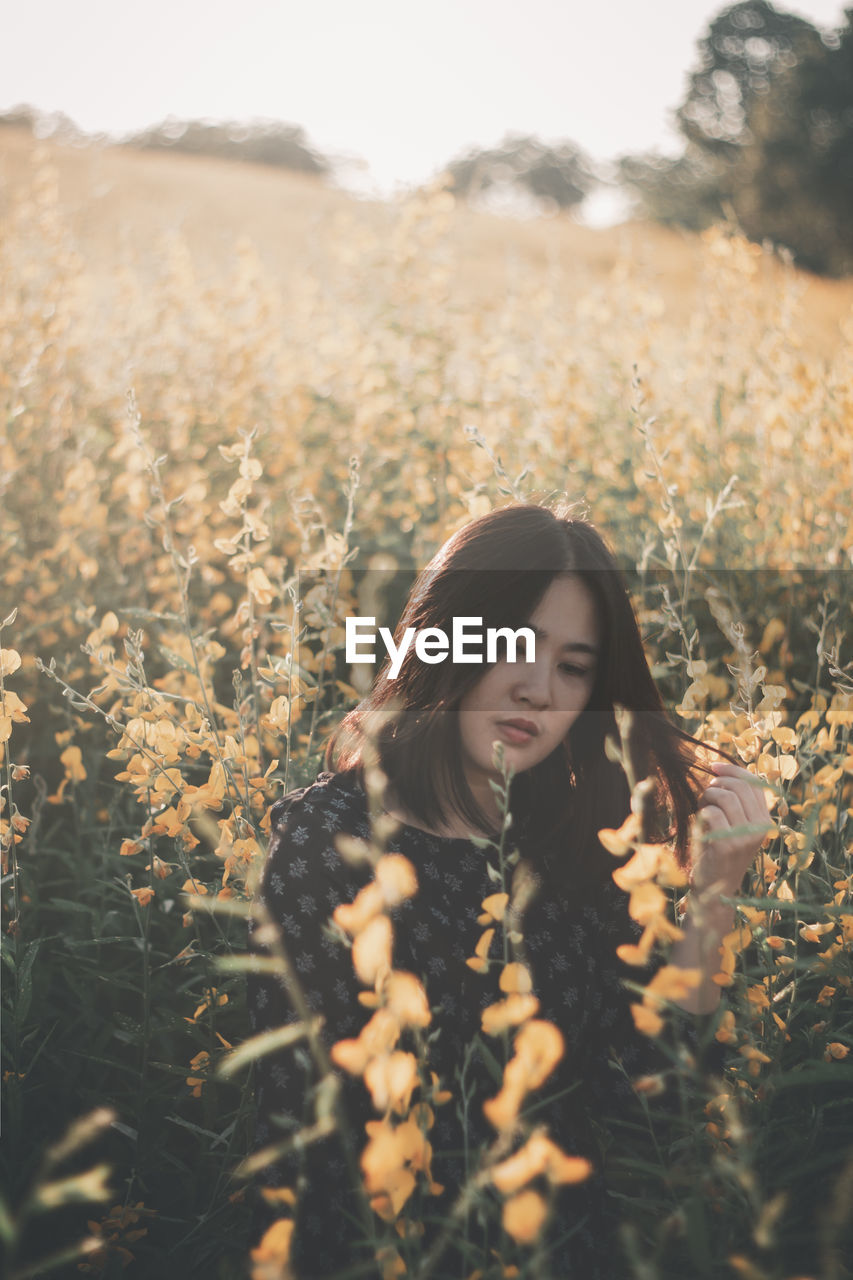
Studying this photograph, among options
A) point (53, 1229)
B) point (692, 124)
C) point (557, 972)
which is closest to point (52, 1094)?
point (53, 1229)

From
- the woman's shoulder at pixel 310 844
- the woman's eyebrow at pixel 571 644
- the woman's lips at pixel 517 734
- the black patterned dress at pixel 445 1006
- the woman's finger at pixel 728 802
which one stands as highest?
the woman's eyebrow at pixel 571 644

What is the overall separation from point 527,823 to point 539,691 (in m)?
0.33

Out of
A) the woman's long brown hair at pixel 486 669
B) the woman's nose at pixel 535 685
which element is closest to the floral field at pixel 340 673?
the woman's long brown hair at pixel 486 669

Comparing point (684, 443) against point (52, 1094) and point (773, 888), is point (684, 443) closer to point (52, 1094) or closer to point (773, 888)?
point (773, 888)

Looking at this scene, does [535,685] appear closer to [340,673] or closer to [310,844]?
[310,844]

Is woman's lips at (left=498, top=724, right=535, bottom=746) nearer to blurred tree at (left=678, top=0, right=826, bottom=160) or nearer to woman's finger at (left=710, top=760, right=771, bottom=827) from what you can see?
woman's finger at (left=710, top=760, right=771, bottom=827)

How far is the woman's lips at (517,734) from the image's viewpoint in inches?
56.4

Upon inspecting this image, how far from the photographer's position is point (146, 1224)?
1540mm

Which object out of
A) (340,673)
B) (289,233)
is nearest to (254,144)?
(289,233)

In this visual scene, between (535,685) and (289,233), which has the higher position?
(289,233)

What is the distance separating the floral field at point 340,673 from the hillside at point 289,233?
19 centimetres

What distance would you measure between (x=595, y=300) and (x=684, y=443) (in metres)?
1.00

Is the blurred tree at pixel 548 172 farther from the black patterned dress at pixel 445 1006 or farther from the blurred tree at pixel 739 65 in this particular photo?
the black patterned dress at pixel 445 1006

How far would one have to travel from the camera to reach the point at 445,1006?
1.36m
